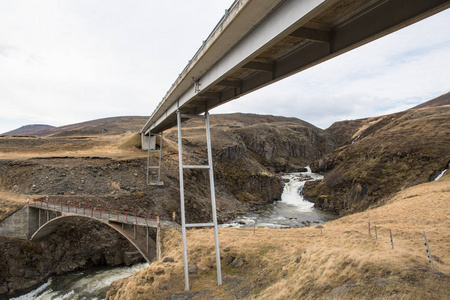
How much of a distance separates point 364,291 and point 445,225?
16.1 meters

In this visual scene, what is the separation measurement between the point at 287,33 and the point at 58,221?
29.8m

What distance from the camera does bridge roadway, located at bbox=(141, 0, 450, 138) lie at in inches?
240

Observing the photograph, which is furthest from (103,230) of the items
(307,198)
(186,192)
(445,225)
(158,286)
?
(307,198)

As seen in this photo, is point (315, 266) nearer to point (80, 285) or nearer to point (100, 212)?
point (100, 212)

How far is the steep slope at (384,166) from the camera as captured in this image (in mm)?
40000

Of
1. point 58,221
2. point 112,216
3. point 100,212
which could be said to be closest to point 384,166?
point 112,216

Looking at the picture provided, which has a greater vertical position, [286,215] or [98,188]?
[98,188]

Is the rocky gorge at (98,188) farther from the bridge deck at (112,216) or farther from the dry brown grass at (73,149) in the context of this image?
the bridge deck at (112,216)

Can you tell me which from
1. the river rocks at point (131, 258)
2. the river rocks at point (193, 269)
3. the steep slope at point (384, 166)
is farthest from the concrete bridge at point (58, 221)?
the steep slope at point (384, 166)

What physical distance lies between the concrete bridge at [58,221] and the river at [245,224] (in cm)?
520

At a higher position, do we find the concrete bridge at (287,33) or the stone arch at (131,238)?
the concrete bridge at (287,33)

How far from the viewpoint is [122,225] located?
22.6 m

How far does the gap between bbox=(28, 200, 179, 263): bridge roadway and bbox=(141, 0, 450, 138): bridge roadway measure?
13346 millimetres

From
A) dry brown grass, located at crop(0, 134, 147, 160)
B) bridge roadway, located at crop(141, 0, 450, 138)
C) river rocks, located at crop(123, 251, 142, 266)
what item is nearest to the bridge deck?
river rocks, located at crop(123, 251, 142, 266)
